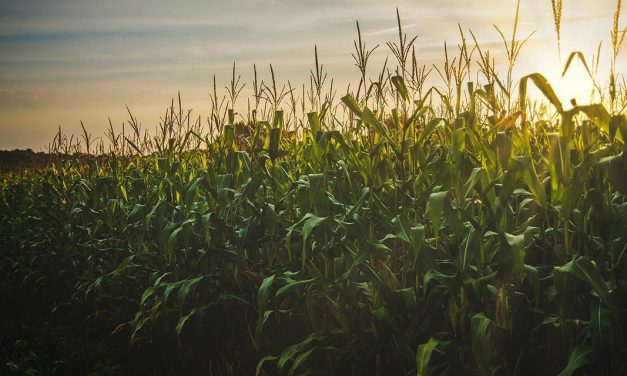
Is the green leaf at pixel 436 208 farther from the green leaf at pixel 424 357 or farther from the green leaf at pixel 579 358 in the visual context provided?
the green leaf at pixel 579 358

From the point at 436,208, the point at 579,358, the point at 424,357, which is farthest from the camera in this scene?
the point at 436,208

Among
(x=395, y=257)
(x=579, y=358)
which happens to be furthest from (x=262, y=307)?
(x=579, y=358)

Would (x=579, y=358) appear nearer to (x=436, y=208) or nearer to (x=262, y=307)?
(x=436, y=208)

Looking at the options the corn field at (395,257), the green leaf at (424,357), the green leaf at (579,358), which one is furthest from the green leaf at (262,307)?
the green leaf at (579,358)

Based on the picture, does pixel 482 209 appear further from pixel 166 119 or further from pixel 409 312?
pixel 166 119

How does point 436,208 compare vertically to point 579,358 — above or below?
above

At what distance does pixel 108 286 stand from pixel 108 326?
0.44 meters

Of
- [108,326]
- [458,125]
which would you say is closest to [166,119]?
[108,326]

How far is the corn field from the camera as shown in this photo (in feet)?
7.23

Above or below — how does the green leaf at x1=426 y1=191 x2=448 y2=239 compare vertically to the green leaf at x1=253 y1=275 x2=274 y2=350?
above

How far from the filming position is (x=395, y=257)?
271 centimetres

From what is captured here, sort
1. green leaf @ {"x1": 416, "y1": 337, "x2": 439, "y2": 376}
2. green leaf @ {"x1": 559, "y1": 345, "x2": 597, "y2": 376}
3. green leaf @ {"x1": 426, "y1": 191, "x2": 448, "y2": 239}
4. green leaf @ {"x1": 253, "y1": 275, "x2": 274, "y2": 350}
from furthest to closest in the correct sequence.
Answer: green leaf @ {"x1": 253, "y1": 275, "x2": 274, "y2": 350}
green leaf @ {"x1": 426, "y1": 191, "x2": 448, "y2": 239}
green leaf @ {"x1": 416, "y1": 337, "x2": 439, "y2": 376}
green leaf @ {"x1": 559, "y1": 345, "x2": 597, "y2": 376}

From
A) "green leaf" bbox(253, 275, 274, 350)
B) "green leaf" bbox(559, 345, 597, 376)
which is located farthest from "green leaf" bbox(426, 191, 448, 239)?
"green leaf" bbox(253, 275, 274, 350)

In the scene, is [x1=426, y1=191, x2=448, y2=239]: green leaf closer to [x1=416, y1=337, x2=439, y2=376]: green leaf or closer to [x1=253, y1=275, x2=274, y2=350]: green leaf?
[x1=416, y1=337, x2=439, y2=376]: green leaf
